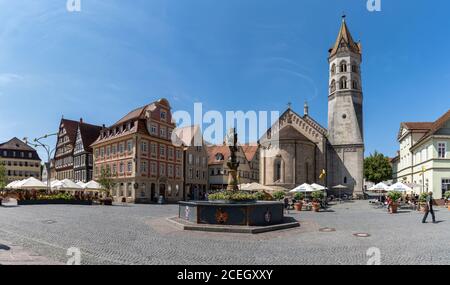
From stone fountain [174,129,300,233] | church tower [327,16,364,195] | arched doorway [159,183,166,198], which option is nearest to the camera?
stone fountain [174,129,300,233]

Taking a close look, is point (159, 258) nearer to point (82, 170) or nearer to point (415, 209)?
point (415, 209)

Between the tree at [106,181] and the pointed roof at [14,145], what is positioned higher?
the pointed roof at [14,145]

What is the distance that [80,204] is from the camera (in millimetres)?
39344

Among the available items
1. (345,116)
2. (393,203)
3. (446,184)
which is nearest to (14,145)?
(345,116)

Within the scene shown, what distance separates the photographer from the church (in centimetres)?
5766

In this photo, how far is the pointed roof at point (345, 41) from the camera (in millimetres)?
68625

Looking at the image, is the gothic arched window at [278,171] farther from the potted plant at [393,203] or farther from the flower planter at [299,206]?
the flower planter at [299,206]

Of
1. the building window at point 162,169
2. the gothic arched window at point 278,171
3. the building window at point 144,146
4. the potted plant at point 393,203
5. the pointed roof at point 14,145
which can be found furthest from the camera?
the pointed roof at point 14,145

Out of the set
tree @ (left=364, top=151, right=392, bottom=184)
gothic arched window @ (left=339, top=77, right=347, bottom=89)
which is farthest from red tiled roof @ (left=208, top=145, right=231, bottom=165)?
tree @ (left=364, top=151, right=392, bottom=184)

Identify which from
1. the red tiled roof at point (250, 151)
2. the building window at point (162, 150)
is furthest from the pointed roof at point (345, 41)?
the building window at point (162, 150)

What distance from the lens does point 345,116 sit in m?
65.4

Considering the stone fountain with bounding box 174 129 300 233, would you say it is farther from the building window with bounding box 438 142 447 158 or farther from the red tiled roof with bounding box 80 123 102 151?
the red tiled roof with bounding box 80 123 102 151

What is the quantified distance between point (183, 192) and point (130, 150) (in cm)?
1335

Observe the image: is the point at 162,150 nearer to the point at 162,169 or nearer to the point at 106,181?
the point at 162,169
